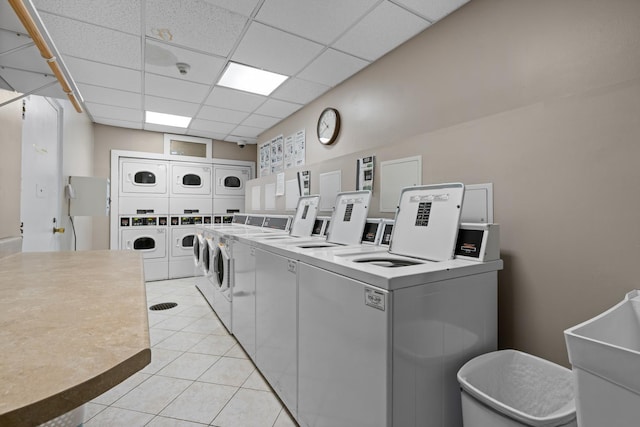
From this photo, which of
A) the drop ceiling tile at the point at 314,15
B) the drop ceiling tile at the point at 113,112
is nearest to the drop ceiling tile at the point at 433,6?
the drop ceiling tile at the point at 314,15

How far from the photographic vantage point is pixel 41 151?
258 cm

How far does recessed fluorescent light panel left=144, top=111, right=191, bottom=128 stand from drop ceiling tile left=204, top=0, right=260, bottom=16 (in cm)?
269

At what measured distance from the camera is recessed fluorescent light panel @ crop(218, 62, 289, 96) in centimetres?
289

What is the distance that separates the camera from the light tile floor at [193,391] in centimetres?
166

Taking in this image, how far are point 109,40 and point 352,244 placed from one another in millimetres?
2522

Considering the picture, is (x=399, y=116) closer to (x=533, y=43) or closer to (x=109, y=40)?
(x=533, y=43)

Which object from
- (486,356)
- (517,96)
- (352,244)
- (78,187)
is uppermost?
(517,96)

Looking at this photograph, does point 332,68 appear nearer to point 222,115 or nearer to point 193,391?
point 222,115

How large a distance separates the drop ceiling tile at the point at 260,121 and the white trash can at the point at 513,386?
395cm

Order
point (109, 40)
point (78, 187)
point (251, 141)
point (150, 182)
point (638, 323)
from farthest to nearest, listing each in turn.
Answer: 1. point (251, 141)
2. point (150, 182)
3. point (78, 187)
4. point (109, 40)
5. point (638, 323)

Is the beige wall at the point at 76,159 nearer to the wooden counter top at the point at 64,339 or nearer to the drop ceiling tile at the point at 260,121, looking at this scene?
the drop ceiling tile at the point at 260,121

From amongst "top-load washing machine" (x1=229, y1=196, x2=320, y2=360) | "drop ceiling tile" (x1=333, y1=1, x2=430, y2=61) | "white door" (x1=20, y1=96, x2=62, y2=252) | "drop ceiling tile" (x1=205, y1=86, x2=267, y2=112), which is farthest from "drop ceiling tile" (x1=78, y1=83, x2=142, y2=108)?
"drop ceiling tile" (x1=333, y1=1, x2=430, y2=61)

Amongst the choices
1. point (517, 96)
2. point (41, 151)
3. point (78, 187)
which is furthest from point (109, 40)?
point (517, 96)

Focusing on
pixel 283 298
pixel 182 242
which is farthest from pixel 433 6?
pixel 182 242
